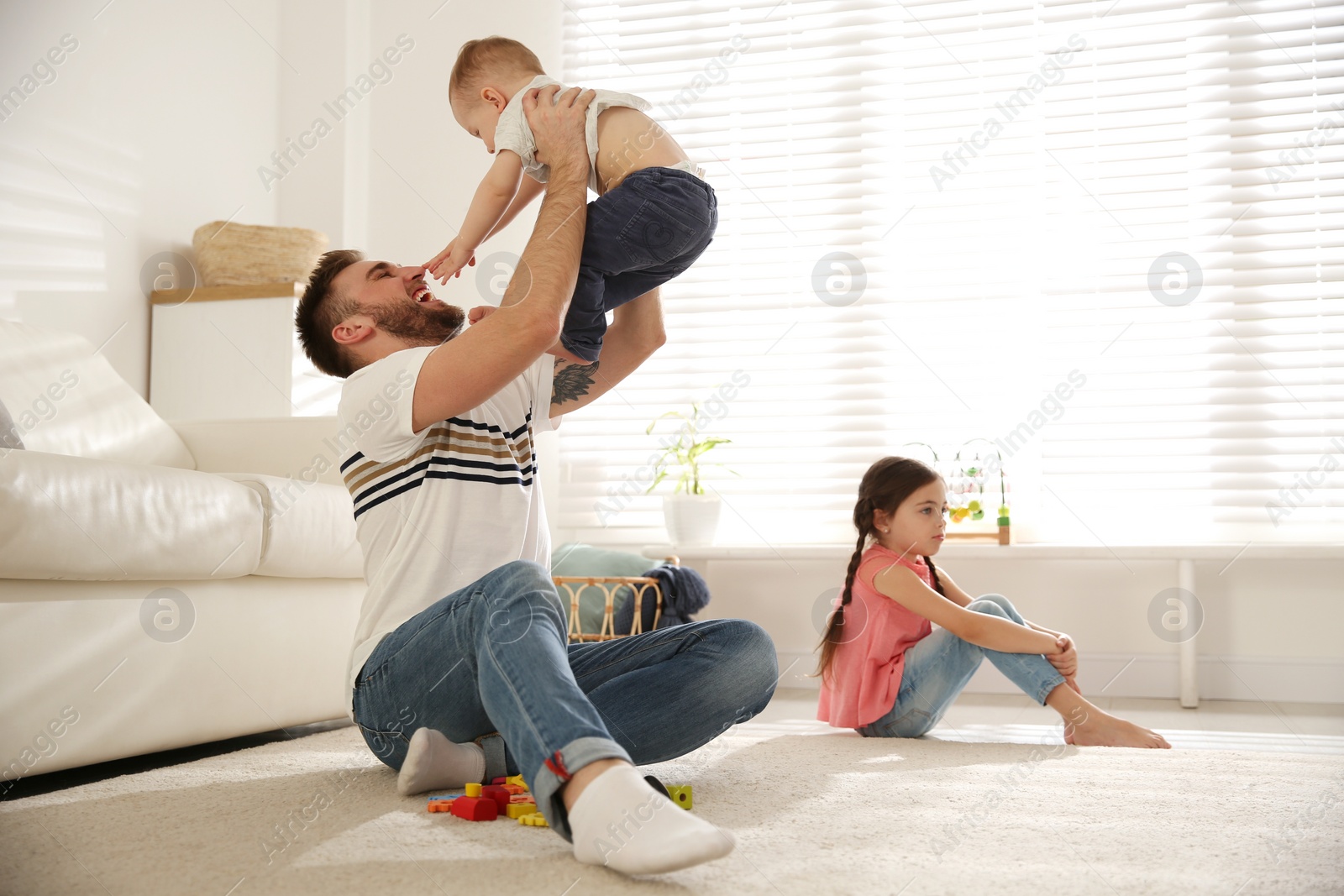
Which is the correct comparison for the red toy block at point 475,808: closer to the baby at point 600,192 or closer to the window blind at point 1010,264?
the baby at point 600,192

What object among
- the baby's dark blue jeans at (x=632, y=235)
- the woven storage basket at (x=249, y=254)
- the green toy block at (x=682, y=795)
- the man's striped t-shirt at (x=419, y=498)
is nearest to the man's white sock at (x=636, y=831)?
the green toy block at (x=682, y=795)

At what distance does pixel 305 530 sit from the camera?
189 cm

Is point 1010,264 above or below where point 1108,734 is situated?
above

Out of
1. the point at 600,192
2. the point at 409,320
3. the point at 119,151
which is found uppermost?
the point at 119,151

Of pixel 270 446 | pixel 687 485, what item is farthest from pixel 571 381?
pixel 687 485

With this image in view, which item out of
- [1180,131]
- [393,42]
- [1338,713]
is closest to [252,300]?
[393,42]

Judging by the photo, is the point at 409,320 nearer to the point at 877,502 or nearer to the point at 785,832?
the point at 785,832

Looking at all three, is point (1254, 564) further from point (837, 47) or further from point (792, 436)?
point (837, 47)

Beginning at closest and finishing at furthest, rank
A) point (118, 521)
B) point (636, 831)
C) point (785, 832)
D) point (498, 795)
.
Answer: point (636, 831) < point (785, 832) < point (498, 795) < point (118, 521)

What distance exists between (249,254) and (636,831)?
108 inches

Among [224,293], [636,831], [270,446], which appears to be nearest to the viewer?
[636,831]

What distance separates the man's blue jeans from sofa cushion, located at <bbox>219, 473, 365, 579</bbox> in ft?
1.95

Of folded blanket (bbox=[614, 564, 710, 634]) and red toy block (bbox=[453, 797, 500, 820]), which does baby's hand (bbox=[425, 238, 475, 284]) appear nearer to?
red toy block (bbox=[453, 797, 500, 820])

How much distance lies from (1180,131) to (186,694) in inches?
123
